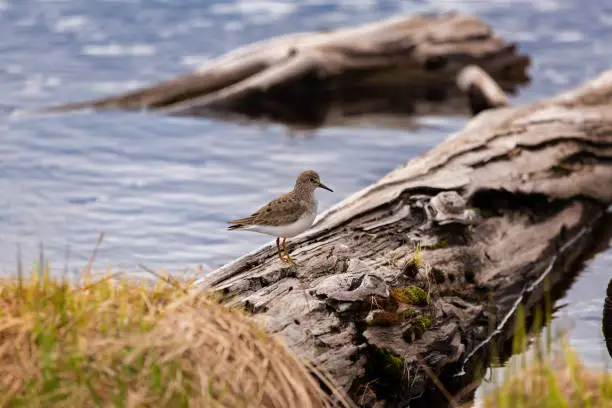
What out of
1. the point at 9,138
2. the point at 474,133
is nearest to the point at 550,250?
the point at 474,133

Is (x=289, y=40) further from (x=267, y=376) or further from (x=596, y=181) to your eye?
(x=267, y=376)

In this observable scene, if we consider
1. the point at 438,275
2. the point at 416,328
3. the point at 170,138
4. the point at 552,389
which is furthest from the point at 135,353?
the point at 170,138

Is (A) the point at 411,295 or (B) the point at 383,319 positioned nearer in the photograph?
(B) the point at 383,319

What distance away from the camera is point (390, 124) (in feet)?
44.1

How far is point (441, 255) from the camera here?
7.14 meters

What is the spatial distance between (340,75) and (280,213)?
7309 mm

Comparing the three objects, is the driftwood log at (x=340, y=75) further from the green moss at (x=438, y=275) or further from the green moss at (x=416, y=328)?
the green moss at (x=416, y=328)

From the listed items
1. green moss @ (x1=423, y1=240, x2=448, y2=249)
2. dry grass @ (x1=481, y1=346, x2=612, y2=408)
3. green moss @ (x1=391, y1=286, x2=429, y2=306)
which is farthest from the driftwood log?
dry grass @ (x1=481, y1=346, x2=612, y2=408)

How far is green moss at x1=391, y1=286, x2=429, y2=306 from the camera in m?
6.32

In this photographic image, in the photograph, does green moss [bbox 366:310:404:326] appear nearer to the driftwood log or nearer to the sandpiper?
the sandpiper

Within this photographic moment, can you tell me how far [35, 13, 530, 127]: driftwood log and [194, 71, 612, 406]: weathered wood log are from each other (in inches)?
140

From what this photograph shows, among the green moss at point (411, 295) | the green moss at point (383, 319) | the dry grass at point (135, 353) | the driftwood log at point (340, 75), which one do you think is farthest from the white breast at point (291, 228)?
the driftwood log at point (340, 75)

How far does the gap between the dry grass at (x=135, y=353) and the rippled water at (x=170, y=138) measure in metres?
3.43

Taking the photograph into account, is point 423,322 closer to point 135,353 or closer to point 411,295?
point 411,295
